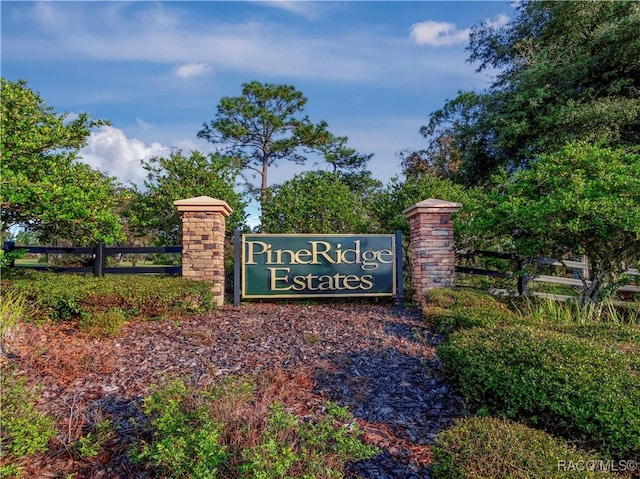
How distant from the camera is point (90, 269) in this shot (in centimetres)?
722

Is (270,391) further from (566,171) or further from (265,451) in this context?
(566,171)

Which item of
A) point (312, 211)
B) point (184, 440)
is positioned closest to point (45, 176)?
point (184, 440)

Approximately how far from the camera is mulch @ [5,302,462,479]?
2.74m

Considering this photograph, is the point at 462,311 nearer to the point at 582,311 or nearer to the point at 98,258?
the point at 582,311

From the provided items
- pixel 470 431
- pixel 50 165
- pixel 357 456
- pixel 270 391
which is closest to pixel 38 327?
pixel 50 165

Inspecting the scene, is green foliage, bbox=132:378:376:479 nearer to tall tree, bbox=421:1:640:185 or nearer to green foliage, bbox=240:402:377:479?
green foliage, bbox=240:402:377:479

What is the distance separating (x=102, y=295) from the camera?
559 centimetres

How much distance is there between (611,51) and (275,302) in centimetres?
1185

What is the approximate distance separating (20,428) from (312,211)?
7580 mm

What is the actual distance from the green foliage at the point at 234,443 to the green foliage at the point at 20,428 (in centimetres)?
57

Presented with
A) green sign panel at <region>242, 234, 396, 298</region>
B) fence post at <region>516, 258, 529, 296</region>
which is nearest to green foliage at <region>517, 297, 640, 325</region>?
fence post at <region>516, 258, 529, 296</region>

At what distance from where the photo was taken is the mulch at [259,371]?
8.98 ft

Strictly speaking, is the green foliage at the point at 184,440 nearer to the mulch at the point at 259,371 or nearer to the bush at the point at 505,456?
the mulch at the point at 259,371

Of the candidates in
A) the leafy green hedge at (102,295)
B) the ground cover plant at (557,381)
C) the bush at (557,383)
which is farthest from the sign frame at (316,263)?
the bush at (557,383)
